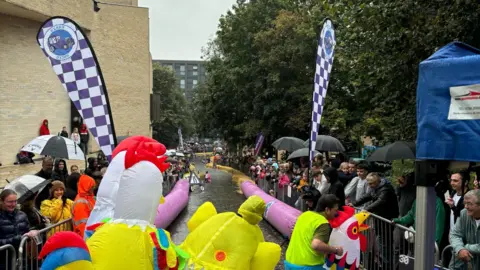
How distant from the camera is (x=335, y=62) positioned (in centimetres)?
2262

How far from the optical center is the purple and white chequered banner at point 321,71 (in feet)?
28.7

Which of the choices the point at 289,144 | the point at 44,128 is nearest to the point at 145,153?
the point at 289,144

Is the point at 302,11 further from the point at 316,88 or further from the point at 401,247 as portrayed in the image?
the point at 401,247

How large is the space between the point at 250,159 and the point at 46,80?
16.5m

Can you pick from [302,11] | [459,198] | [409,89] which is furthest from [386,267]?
[302,11]

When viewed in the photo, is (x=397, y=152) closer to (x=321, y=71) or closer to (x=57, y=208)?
(x=321, y=71)

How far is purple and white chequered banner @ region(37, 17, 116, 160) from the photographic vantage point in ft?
21.4

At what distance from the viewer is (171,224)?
1239 centimetres

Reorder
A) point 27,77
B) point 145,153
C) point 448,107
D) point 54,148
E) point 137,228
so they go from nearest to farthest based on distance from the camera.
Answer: point 448,107 → point 137,228 → point 145,153 → point 54,148 → point 27,77

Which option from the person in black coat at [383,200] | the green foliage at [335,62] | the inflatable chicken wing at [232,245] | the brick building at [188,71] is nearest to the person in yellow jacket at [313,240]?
the inflatable chicken wing at [232,245]

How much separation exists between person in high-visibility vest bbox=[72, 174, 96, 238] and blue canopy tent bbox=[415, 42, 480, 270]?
447 cm

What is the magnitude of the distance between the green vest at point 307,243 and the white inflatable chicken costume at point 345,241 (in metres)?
0.24

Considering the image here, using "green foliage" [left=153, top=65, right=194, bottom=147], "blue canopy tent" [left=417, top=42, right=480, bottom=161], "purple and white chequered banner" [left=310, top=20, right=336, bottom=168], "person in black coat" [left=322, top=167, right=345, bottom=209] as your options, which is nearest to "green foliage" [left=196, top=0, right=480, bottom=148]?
"purple and white chequered banner" [left=310, top=20, right=336, bottom=168]

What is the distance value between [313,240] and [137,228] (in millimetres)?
1771
